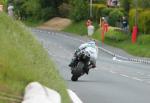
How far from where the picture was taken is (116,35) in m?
49.0

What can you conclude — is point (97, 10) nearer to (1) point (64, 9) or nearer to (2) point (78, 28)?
(2) point (78, 28)

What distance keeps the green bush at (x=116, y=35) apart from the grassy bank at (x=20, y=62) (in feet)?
121

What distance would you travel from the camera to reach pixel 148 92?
67.0ft

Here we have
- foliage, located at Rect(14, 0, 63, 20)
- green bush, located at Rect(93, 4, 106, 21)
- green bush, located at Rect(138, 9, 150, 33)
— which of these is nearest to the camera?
green bush, located at Rect(138, 9, 150, 33)

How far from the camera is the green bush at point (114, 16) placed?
54719 millimetres

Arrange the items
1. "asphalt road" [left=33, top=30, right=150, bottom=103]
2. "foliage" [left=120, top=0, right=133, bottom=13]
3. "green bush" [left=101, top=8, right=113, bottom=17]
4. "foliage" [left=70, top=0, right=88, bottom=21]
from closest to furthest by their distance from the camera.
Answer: "asphalt road" [left=33, top=30, right=150, bottom=103]
"foliage" [left=120, top=0, right=133, bottom=13]
"green bush" [left=101, top=8, right=113, bottom=17]
"foliage" [left=70, top=0, right=88, bottom=21]

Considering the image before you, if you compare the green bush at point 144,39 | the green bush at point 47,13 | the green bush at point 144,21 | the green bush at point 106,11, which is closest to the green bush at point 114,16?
the green bush at point 106,11

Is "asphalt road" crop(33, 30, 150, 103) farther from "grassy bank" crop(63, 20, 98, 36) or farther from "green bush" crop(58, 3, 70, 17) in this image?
"green bush" crop(58, 3, 70, 17)

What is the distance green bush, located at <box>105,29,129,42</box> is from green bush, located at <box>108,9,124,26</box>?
4.29m

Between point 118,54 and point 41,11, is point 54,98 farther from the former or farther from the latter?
point 41,11

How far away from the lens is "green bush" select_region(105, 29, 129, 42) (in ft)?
159

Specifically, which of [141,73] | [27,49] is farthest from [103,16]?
[27,49]

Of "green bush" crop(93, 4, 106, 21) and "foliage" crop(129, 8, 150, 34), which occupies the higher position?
"foliage" crop(129, 8, 150, 34)

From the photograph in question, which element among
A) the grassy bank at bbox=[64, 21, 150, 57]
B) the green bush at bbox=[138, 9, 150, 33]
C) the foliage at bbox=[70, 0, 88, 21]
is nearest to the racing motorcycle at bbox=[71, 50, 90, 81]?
the grassy bank at bbox=[64, 21, 150, 57]
